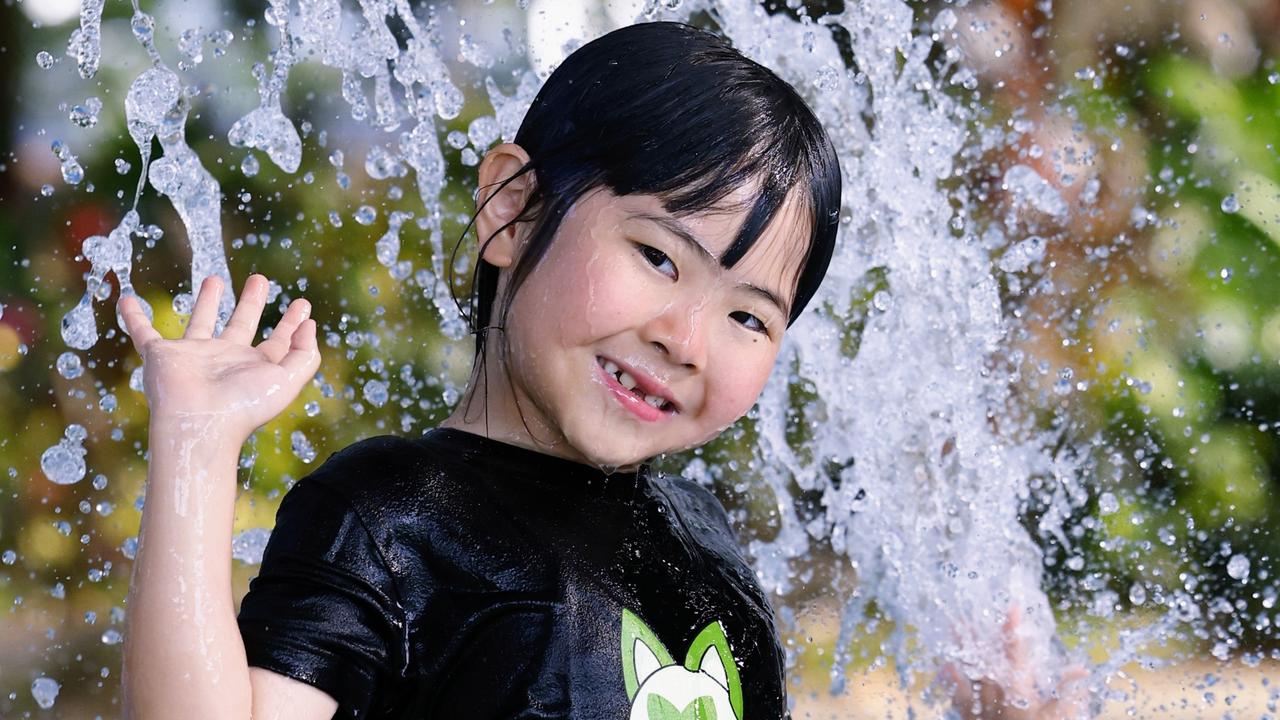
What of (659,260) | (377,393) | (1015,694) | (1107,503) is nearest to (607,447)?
(659,260)

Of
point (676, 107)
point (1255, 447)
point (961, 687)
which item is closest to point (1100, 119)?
point (1255, 447)

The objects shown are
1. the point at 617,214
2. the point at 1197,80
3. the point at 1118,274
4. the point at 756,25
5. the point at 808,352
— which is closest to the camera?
the point at 617,214

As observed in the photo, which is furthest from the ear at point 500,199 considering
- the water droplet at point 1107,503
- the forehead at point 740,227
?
the water droplet at point 1107,503

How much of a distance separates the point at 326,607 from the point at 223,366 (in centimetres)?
20

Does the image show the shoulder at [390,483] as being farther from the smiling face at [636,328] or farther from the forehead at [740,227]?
the forehead at [740,227]

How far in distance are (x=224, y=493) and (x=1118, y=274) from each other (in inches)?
113

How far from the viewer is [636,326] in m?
1.17

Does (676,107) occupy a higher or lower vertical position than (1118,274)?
lower

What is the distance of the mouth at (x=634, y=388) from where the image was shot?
1186 mm

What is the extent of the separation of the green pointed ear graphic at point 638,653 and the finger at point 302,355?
32 centimetres

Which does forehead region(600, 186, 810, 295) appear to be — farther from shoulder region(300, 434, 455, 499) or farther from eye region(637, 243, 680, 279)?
shoulder region(300, 434, 455, 499)

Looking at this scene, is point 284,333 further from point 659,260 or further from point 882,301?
point 882,301

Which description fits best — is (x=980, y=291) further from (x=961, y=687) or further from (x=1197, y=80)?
(x=1197, y=80)

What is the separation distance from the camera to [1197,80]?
13.1 feet
